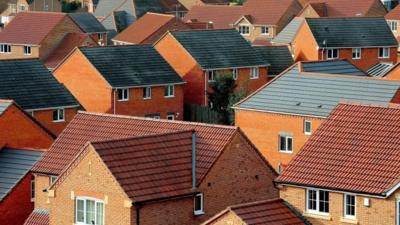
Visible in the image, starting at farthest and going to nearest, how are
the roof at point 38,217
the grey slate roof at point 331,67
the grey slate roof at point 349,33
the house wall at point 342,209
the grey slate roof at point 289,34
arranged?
the grey slate roof at point 289,34
the grey slate roof at point 349,33
the grey slate roof at point 331,67
the roof at point 38,217
the house wall at point 342,209

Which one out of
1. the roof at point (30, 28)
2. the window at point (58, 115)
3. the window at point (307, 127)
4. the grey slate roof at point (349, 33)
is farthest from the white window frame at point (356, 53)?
the window at point (58, 115)

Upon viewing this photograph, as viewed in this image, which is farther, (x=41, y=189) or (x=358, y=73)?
(x=358, y=73)

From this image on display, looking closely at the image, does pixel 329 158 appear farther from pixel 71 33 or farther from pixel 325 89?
pixel 71 33

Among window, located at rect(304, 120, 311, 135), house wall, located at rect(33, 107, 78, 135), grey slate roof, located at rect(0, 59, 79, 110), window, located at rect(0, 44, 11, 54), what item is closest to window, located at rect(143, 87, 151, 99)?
house wall, located at rect(33, 107, 78, 135)

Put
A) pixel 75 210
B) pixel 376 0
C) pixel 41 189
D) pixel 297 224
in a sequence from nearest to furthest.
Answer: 1. pixel 297 224
2. pixel 75 210
3. pixel 41 189
4. pixel 376 0

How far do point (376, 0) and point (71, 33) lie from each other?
35.1 metres

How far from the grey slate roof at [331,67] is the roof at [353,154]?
26912mm

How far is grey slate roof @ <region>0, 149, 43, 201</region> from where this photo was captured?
54919mm

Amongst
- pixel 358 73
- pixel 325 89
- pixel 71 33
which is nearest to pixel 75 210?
pixel 325 89

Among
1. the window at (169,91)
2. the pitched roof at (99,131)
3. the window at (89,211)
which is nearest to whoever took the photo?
the window at (89,211)

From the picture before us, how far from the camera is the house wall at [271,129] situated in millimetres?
69812

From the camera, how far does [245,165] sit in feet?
162

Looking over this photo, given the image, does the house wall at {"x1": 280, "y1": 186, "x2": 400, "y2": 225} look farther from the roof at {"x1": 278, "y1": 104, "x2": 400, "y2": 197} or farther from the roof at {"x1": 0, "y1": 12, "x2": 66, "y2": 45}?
the roof at {"x1": 0, "y1": 12, "x2": 66, "y2": 45}

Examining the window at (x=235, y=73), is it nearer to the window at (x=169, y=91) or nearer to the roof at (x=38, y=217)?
the window at (x=169, y=91)
